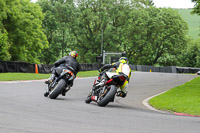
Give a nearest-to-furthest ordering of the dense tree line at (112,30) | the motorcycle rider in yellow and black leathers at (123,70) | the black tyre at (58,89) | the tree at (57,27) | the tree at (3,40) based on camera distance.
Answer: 1. the motorcycle rider in yellow and black leathers at (123,70)
2. the black tyre at (58,89)
3. the tree at (3,40)
4. the tree at (57,27)
5. the dense tree line at (112,30)

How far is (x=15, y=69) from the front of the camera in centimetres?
3566

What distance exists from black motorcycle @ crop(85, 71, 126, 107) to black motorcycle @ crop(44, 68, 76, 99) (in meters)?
1.16

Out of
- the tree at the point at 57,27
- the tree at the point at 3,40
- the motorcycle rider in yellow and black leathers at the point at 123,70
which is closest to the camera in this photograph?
the motorcycle rider in yellow and black leathers at the point at 123,70

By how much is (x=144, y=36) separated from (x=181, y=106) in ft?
203

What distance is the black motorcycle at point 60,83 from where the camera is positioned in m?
12.3

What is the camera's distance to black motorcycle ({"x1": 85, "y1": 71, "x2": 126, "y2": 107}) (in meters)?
11.0

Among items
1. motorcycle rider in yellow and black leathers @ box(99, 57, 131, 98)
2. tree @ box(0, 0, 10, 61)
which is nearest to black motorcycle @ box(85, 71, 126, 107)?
motorcycle rider in yellow and black leathers @ box(99, 57, 131, 98)

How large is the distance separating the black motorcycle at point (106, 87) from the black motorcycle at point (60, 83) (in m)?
1.16

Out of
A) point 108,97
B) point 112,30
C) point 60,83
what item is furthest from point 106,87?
point 112,30

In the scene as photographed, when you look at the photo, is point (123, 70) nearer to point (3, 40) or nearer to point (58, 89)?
point (58, 89)

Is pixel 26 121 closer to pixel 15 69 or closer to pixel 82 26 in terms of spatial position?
pixel 15 69

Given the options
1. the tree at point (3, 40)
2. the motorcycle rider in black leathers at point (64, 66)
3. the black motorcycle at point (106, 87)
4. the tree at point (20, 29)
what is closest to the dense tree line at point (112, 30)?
the tree at point (20, 29)

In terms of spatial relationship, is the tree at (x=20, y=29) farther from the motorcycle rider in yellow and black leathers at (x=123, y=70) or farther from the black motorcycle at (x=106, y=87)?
the black motorcycle at (x=106, y=87)

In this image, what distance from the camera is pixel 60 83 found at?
1234 cm
